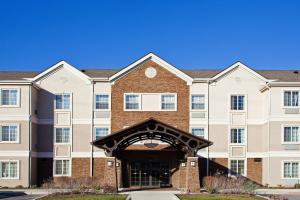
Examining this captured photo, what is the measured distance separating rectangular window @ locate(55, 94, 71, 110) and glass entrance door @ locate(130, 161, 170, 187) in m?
6.51

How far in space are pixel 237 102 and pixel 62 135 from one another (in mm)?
13157

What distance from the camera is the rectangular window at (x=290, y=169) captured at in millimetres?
39844

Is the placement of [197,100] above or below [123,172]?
above

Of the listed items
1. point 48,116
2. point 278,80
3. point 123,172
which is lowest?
point 123,172

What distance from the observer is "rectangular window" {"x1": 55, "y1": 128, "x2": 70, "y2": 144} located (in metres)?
41.1

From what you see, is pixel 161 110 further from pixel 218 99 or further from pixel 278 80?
pixel 278 80

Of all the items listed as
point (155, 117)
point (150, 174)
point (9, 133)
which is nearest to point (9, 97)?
point (9, 133)

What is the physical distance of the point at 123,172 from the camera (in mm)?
40781

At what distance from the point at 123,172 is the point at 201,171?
5676 millimetres

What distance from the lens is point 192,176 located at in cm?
3431

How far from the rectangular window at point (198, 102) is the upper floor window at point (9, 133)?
42.1ft

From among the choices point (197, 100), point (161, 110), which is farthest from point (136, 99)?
point (197, 100)

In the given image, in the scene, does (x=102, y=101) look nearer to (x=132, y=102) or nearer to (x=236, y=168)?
(x=132, y=102)

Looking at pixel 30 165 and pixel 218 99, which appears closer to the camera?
pixel 30 165
